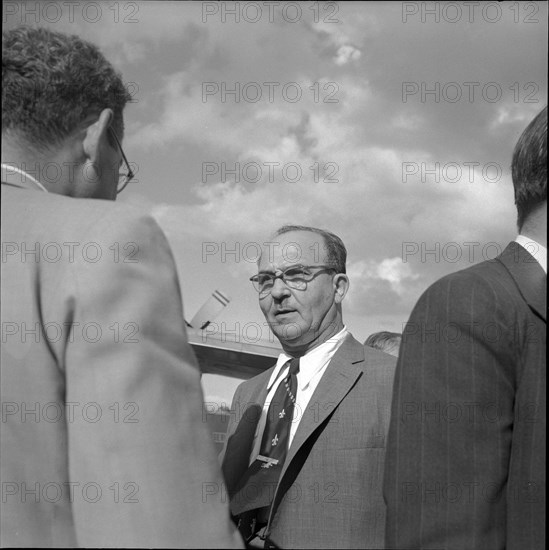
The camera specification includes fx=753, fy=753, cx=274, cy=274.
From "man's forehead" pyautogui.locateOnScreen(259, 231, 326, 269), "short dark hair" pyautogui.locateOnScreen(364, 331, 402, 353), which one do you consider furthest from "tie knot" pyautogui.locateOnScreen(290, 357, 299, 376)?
"short dark hair" pyautogui.locateOnScreen(364, 331, 402, 353)

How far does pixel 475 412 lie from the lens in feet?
5.26

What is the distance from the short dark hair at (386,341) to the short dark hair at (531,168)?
125 inches

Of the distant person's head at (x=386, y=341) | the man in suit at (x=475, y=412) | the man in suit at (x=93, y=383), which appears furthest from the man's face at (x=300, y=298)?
the man in suit at (x=93, y=383)

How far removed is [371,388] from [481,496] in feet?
4.70

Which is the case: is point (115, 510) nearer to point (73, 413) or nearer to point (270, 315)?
point (73, 413)

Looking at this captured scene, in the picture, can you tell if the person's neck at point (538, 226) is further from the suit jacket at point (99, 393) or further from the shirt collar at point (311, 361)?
the shirt collar at point (311, 361)

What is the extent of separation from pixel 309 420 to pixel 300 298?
73cm

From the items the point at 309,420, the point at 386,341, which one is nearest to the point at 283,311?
the point at 309,420

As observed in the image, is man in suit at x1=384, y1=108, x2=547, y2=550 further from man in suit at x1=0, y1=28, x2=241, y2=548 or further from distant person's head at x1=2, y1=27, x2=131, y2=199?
distant person's head at x1=2, y1=27, x2=131, y2=199

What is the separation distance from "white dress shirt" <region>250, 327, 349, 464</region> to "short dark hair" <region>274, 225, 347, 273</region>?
345mm

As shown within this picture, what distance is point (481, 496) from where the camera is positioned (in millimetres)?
1587

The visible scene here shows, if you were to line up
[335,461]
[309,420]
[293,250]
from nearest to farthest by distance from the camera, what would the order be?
[335,461]
[309,420]
[293,250]

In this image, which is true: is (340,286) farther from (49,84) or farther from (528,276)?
(49,84)

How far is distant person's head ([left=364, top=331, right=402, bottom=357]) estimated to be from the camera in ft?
16.2
